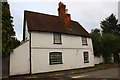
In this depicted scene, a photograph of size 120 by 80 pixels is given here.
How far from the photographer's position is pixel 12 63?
12375 mm

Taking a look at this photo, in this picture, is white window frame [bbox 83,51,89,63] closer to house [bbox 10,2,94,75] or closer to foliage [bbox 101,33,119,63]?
house [bbox 10,2,94,75]

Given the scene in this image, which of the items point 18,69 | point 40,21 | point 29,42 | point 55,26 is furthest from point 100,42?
point 18,69

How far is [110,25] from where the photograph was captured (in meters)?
40.1

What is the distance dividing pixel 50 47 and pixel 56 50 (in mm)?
956

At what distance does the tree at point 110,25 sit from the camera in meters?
38.8

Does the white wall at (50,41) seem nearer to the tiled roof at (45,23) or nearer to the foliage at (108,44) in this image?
the tiled roof at (45,23)

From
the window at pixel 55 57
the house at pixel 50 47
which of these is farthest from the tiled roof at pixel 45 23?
the window at pixel 55 57

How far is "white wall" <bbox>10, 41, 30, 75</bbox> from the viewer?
40.7 feet

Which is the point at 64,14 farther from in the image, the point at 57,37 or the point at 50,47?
the point at 50,47

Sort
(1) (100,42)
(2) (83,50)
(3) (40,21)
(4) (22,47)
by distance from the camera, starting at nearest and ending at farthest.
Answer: (4) (22,47), (3) (40,21), (2) (83,50), (1) (100,42)

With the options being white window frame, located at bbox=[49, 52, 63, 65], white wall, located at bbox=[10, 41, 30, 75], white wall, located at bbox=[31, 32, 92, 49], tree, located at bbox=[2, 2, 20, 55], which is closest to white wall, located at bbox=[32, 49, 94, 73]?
white window frame, located at bbox=[49, 52, 63, 65]

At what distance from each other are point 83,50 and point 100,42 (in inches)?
190

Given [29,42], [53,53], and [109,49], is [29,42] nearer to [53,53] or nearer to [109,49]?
[53,53]

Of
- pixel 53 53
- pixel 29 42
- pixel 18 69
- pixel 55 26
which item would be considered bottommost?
pixel 18 69
